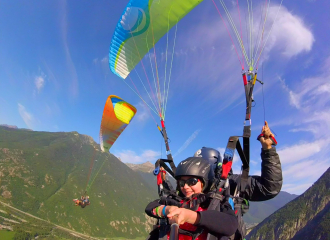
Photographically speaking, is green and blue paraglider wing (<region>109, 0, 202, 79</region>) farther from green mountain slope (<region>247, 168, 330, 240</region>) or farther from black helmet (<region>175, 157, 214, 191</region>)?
green mountain slope (<region>247, 168, 330, 240</region>)

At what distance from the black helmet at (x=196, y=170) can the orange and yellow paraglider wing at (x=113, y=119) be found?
15742 millimetres

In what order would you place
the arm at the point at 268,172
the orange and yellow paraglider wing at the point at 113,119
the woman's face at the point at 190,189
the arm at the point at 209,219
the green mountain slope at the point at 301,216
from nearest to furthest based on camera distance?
the arm at the point at 209,219
the arm at the point at 268,172
the woman's face at the point at 190,189
the orange and yellow paraglider wing at the point at 113,119
the green mountain slope at the point at 301,216

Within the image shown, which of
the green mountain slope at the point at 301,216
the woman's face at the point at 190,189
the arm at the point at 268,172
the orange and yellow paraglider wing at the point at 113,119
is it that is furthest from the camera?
the green mountain slope at the point at 301,216

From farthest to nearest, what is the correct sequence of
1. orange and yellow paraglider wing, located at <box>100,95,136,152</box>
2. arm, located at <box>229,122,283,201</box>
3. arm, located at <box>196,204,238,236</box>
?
orange and yellow paraglider wing, located at <box>100,95,136,152</box> → arm, located at <box>229,122,283,201</box> → arm, located at <box>196,204,238,236</box>

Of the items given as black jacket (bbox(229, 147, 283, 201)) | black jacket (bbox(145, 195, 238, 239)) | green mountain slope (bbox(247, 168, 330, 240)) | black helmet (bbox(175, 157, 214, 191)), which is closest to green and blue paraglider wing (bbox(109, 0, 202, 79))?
black helmet (bbox(175, 157, 214, 191))

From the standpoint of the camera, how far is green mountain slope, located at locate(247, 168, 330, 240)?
403 feet

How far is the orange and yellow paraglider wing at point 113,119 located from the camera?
1904 cm

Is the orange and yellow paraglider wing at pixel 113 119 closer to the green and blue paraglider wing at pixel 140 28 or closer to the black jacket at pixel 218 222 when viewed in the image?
the green and blue paraglider wing at pixel 140 28

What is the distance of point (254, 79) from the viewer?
232 inches

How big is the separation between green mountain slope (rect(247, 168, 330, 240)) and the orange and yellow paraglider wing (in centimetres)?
13212

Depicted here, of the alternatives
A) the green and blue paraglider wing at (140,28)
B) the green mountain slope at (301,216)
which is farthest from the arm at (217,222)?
the green mountain slope at (301,216)

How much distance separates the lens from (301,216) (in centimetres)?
13575

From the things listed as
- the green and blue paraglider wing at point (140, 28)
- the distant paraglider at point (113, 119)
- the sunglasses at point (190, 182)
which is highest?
the green and blue paraglider wing at point (140, 28)

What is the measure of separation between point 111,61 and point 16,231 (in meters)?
170
